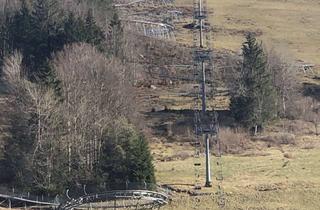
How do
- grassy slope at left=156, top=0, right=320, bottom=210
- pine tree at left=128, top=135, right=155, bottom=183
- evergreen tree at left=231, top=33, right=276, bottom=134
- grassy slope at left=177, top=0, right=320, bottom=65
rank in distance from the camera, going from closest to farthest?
grassy slope at left=156, top=0, right=320, bottom=210, pine tree at left=128, top=135, right=155, bottom=183, evergreen tree at left=231, top=33, right=276, bottom=134, grassy slope at left=177, top=0, right=320, bottom=65

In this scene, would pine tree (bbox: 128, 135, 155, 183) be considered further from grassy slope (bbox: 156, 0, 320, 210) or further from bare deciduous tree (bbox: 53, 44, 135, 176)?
bare deciduous tree (bbox: 53, 44, 135, 176)

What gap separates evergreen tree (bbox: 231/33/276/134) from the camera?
6419 centimetres

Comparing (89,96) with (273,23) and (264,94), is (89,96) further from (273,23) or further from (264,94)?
(273,23)

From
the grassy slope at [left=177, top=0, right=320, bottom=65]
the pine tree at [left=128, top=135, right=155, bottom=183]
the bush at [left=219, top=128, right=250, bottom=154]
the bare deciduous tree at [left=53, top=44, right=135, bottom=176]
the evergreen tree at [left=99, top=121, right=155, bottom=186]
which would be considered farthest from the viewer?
the grassy slope at [left=177, top=0, right=320, bottom=65]

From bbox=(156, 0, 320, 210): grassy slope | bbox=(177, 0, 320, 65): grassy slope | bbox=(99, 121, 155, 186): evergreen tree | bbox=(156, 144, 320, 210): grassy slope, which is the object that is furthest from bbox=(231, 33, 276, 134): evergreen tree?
bbox=(177, 0, 320, 65): grassy slope

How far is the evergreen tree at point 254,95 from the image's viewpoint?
211ft

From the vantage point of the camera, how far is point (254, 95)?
6425 cm

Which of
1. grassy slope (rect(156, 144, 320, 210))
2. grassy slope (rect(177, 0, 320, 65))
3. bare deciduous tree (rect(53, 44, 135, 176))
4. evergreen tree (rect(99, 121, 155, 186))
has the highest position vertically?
grassy slope (rect(177, 0, 320, 65))

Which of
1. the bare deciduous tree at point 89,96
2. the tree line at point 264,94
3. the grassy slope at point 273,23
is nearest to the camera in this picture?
the bare deciduous tree at point 89,96

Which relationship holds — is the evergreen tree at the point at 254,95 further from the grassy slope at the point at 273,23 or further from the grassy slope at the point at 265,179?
the grassy slope at the point at 273,23

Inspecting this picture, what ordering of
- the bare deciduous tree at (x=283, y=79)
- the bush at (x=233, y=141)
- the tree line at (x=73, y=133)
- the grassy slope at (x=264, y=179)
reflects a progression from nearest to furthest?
1. the grassy slope at (x=264, y=179)
2. the tree line at (x=73, y=133)
3. the bush at (x=233, y=141)
4. the bare deciduous tree at (x=283, y=79)

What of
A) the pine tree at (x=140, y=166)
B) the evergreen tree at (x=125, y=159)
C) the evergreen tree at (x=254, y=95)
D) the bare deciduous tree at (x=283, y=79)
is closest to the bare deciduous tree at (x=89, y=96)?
the evergreen tree at (x=125, y=159)

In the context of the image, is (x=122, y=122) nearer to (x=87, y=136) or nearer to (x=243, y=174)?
(x=87, y=136)

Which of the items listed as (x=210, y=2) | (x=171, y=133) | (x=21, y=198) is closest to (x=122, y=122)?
(x=21, y=198)
